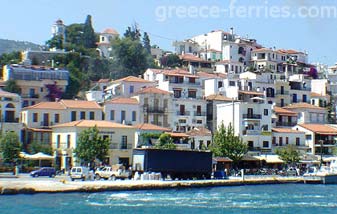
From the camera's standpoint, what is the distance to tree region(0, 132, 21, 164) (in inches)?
2205

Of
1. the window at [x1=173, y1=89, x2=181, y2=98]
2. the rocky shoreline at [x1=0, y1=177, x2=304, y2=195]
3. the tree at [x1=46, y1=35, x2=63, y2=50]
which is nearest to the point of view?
the rocky shoreline at [x1=0, y1=177, x2=304, y2=195]

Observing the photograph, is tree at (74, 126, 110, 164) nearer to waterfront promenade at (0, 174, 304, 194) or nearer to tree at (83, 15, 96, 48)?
waterfront promenade at (0, 174, 304, 194)

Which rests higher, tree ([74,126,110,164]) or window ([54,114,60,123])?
window ([54,114,60,123])

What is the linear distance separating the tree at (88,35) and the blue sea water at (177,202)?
235ft

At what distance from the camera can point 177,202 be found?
39531 millimetres

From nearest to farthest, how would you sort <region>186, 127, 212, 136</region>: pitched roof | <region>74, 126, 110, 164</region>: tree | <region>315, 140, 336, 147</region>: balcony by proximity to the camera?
<region>74, 126, 110, 164</region>: tree, <region>186, 127, 212, 136</region>: pitched roof, <region>315, 140, 336, 147</region>: balcony

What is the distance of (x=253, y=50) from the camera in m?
112

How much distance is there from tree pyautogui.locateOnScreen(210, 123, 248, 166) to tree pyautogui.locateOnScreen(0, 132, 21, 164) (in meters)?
20.1

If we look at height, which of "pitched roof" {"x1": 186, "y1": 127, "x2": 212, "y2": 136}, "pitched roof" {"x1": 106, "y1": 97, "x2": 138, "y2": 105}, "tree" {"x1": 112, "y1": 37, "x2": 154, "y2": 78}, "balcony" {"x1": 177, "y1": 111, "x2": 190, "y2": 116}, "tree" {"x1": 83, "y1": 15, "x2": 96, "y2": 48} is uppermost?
"tree" {"x1": 83, "y1": 15, "x2": 96, "y2": 48}

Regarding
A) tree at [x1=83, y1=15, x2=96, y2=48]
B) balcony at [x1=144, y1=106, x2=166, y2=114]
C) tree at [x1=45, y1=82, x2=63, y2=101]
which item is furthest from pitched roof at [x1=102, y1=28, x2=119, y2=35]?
balcony at [x1=144, y1=106, x2=166, y2=114]

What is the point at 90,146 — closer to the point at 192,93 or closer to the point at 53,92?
the point at 192,93

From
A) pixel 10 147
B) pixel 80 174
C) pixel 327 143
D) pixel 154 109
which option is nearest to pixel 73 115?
pixel 154 109

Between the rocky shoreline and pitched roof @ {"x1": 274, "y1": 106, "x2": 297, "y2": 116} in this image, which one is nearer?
the rocky shoreline

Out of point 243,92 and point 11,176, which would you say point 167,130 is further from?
point 11,176
